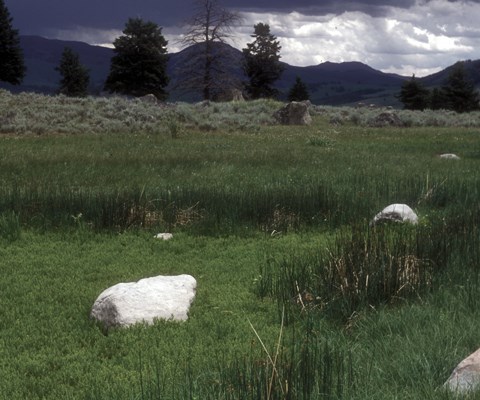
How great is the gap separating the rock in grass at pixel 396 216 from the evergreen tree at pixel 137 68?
59.7 m

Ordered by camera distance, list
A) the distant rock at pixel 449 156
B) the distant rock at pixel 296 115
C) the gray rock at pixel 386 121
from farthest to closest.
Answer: the gray rock at pixel 386 121, the distant rock at pixel 296 115, the distant rock at pixel 449 156

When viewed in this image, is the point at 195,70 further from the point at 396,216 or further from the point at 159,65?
the point at 396,216

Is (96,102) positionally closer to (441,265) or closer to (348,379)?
(441,265)

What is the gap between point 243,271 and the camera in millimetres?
8664

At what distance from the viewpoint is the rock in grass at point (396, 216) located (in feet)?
34.2

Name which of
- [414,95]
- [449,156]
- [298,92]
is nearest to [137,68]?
[298,92]

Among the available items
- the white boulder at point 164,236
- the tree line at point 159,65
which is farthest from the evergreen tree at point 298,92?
the white boulder at point 164,236

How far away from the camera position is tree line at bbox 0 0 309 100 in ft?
181

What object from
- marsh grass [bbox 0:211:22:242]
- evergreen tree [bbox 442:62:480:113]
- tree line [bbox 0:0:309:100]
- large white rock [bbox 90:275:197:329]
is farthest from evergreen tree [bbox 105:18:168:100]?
large white rock [bbox 90:275:197:329]

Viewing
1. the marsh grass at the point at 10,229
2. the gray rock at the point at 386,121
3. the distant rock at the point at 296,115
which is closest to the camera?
the marsh grass at the point at 10,229

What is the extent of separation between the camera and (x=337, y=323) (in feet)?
21.4

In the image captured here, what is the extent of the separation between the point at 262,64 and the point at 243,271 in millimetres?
68414

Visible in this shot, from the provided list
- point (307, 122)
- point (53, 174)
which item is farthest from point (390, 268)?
point (307, 122)

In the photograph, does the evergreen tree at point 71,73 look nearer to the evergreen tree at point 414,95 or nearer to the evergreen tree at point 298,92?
the evergreen tree at point 298,92
